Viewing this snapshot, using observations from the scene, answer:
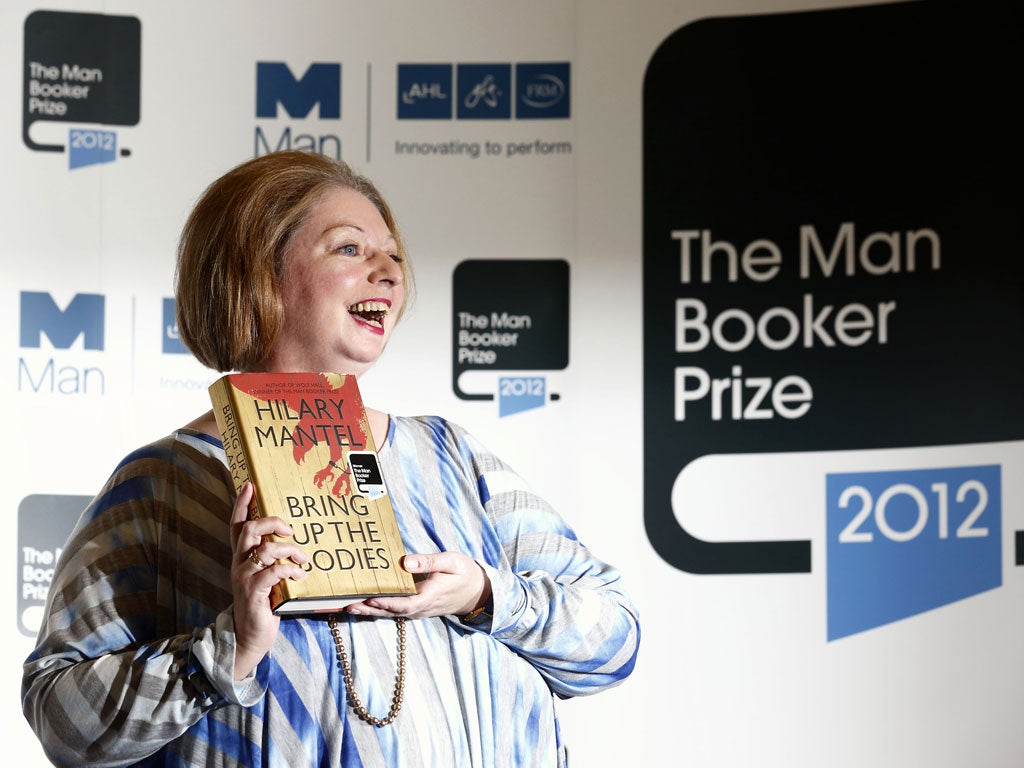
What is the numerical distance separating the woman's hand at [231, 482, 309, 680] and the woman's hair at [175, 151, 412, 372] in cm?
32

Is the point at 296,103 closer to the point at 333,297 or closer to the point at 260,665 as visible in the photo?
the point at 333,297

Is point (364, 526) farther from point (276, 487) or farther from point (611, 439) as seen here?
point (611, 439)

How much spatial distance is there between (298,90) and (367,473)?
275 cm

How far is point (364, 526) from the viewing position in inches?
48.8

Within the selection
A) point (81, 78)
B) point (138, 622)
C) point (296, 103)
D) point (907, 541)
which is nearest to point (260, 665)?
point (138, 622)

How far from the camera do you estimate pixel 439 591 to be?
123 centimetres

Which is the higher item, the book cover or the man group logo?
the man group logo

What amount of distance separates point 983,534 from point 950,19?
60.0 inches

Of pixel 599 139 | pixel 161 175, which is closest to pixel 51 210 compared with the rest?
pixel 161 175

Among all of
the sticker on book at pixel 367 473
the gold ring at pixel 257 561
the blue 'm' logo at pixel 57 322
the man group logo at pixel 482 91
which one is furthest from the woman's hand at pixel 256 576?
the man group logo at pixel 482 91

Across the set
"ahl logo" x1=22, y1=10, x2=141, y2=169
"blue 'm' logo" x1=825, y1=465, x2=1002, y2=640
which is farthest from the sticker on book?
"ahl logo" x1=22, y1=10, x2=141, y2=169

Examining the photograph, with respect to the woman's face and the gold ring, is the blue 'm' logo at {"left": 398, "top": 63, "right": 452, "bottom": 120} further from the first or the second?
the gold ring

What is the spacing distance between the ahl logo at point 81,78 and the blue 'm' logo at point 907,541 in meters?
2.46

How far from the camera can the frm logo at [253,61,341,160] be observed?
12.4 ft
